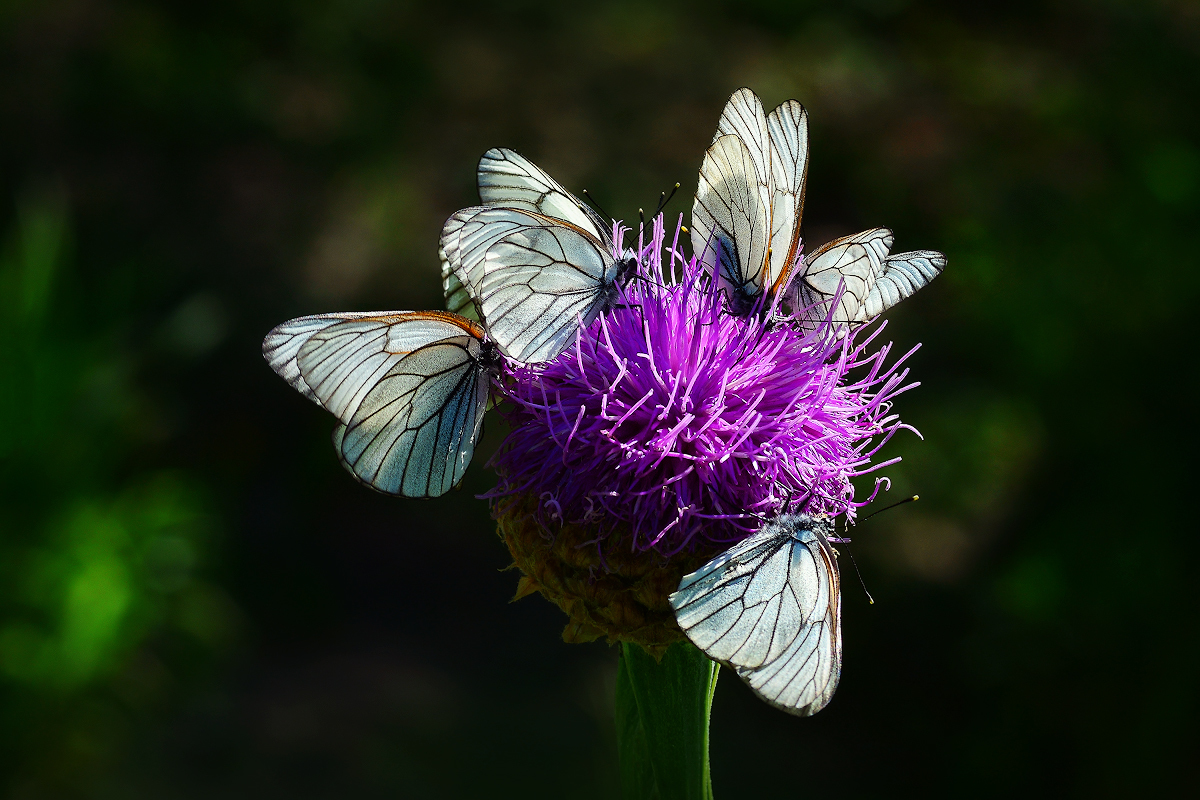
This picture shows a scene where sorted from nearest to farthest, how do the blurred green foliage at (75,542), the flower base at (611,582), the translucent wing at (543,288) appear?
1. the flower base at (611,582)
2. the translucent wing at (543,288)
3. the blurred green foliage at (75,542)

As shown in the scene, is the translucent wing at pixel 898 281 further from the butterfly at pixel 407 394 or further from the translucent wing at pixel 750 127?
the butterfly at pixel 407 394

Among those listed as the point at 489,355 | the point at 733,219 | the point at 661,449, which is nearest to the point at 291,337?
the point at 489,355

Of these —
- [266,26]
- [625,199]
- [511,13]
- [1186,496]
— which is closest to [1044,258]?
[1186,496]

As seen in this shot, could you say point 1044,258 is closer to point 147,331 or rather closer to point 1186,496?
point 1186,496

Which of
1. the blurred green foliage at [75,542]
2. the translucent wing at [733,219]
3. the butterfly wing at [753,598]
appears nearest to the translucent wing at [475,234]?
the translucent wing at [733,219]

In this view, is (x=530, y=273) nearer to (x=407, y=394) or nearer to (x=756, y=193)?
(x=407, y=394)
